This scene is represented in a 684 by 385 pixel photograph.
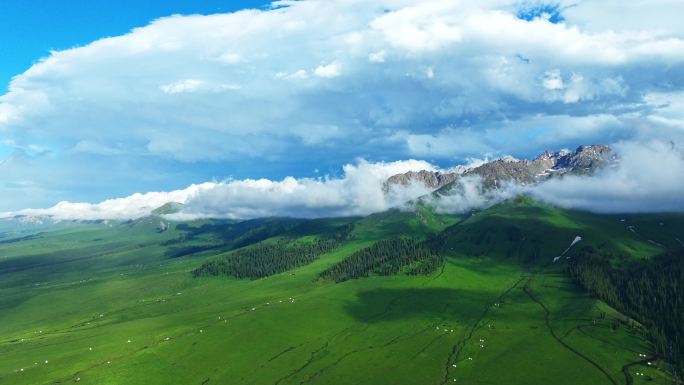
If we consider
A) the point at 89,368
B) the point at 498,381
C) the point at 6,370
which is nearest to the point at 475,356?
the point at 498,381

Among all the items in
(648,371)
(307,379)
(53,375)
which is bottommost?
(648,371)

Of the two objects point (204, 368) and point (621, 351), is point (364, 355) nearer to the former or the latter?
point (204, 368)

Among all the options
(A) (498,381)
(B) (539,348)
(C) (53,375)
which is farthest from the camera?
(B) (539,348)

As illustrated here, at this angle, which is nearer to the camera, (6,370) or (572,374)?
(572,374)

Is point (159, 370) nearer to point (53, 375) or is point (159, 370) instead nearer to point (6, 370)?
point (53, 375)

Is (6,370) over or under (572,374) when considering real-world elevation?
over

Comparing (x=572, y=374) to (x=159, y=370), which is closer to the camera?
(x=572, y=374)

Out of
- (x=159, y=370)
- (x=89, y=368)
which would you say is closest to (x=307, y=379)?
(x=159, y=370)

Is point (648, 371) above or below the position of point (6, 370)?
below

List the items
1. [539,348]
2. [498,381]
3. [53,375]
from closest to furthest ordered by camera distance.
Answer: [498,381] < [53,375] < [539,348]
